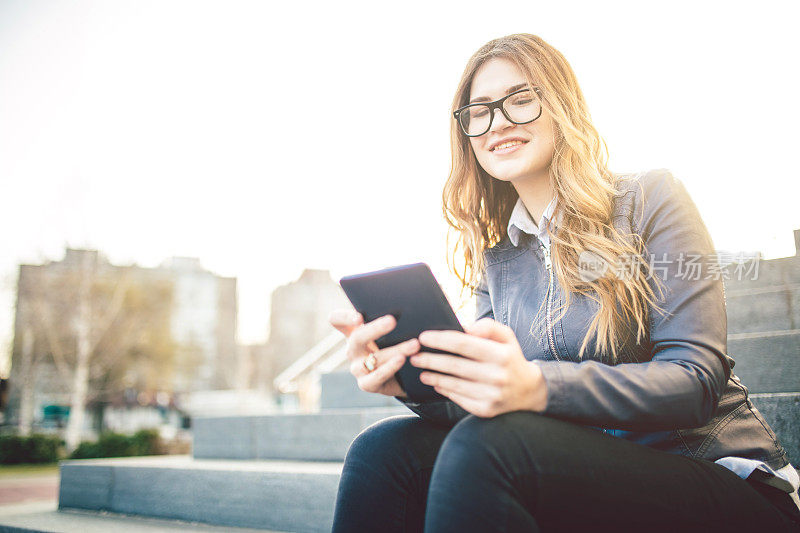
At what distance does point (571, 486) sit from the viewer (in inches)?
34.2

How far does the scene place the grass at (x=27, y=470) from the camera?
1192 centimetres

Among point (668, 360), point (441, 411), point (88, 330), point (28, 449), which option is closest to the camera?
point (668, 360)

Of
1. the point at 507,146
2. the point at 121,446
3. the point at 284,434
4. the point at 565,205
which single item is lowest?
the point at 121,446

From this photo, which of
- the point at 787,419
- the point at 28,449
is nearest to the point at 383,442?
the point at 787,419

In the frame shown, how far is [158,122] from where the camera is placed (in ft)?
48.9

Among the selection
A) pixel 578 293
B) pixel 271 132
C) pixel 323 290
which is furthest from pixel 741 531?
pixel 323 290

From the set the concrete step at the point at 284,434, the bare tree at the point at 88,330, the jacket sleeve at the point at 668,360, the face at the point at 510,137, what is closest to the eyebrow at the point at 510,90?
the face at the point at 510,137

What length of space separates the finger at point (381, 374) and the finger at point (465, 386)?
0.43 ft

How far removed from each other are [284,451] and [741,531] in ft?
9.81

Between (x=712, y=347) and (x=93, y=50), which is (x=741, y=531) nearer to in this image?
(x=712, y=347)

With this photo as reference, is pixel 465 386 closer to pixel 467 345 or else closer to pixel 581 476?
pixel 467 345

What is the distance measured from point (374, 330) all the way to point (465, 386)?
274mm

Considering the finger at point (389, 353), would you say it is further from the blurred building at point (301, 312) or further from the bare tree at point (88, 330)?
the blurred building at point (301, 312)

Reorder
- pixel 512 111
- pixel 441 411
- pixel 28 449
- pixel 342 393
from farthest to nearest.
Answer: pixel 28 449
pixel 342 393
pixel 512 111
pixel 441 411
